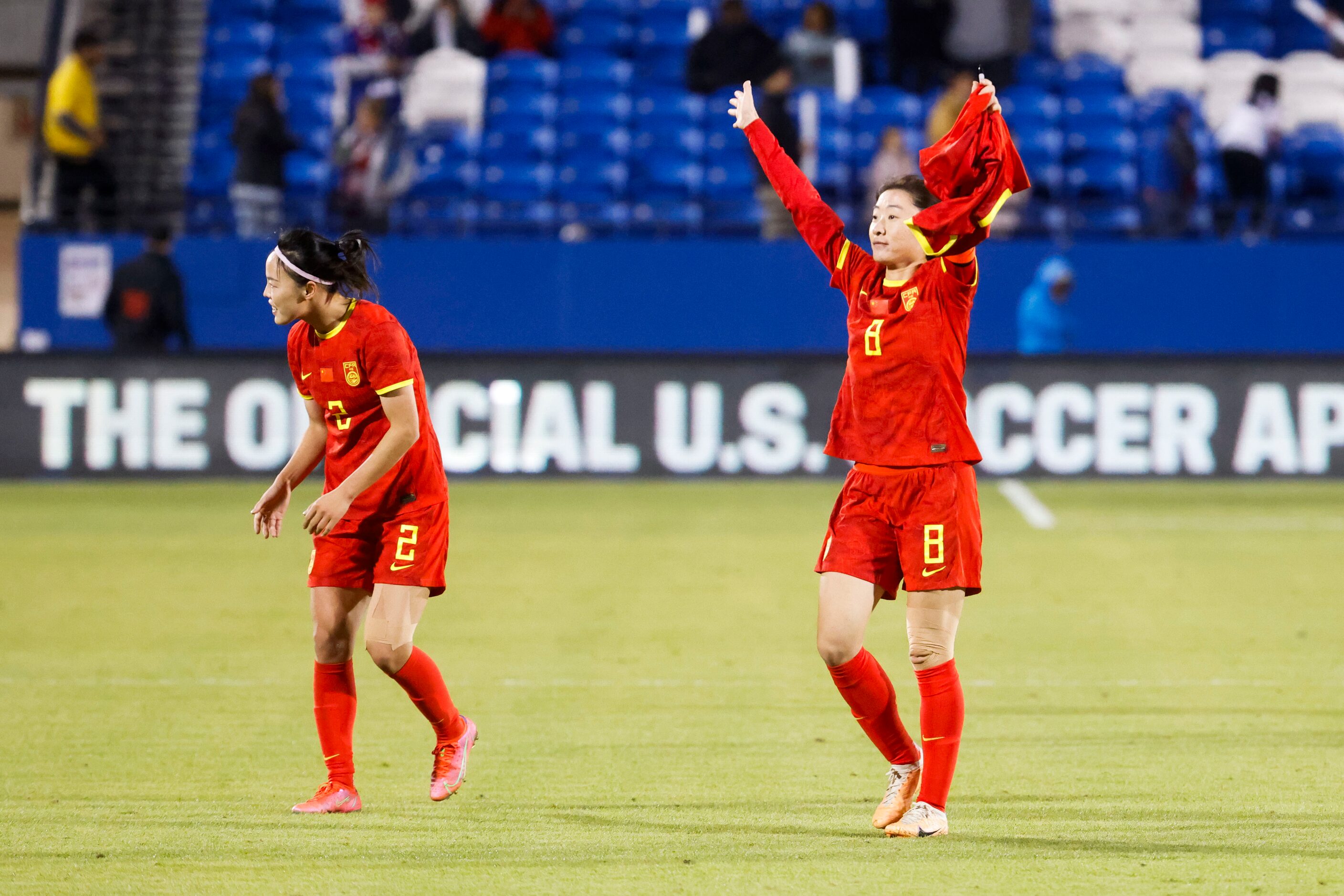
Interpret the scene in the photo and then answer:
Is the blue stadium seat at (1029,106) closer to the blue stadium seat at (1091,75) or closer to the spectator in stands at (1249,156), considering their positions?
the blue stadium seat at (1091,75)

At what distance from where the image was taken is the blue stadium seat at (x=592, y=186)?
1998 cm

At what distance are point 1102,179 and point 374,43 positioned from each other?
7.54 meters

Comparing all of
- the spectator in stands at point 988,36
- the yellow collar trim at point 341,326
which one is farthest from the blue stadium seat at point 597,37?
the yellow collar trim at point 341,326

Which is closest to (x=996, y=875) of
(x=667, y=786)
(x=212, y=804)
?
(x=667, y=786)

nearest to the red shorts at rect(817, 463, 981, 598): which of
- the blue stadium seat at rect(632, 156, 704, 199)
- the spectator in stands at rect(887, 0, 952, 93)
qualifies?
the blue stadium seat at rect(632, 156, 704, 199)

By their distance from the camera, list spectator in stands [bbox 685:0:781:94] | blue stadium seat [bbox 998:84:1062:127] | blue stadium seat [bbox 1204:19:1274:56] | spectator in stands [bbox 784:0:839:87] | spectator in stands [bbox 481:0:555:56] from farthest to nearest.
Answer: blue stadium seat [bbox 1204:19:1274:56] → spectator in stands [bbox 481:0:555:56] → blue stadium seat [bbox 998:84:1062:127] → spectator in stands [bbox 784:0:839:87] → spectator in stands [bbox 685:0:781:94]

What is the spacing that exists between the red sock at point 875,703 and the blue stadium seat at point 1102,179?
14.9 m

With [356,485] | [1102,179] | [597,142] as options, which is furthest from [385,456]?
[1102,179]

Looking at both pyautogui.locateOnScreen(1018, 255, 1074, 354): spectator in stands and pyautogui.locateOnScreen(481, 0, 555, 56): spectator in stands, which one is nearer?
pyautogui.locateOnScreen(1018, 255, 1074, 354): spectator in stands

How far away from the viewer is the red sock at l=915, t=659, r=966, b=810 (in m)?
5.46

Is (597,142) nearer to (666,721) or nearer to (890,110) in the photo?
(890,110)

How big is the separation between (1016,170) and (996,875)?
6.32ft

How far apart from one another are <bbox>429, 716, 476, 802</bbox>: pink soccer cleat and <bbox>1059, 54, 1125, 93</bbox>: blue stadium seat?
1648cm

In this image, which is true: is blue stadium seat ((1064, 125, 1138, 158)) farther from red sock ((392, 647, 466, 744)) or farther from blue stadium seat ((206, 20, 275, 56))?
red sock ((392, 647, 466, 744))
